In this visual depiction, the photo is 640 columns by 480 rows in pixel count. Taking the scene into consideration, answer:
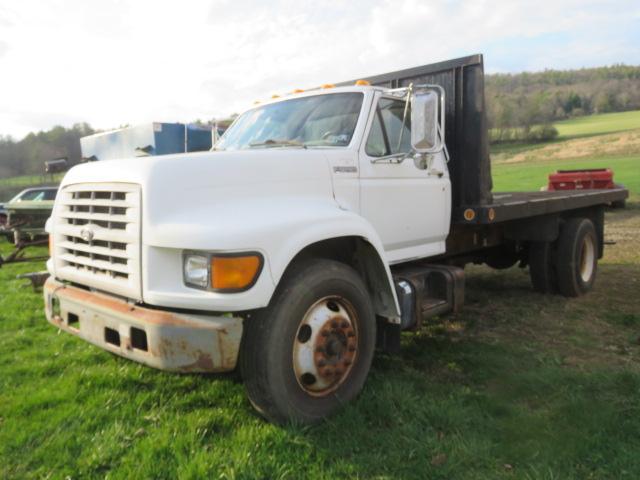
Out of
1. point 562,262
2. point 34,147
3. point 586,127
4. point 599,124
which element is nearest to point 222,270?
point 562,262

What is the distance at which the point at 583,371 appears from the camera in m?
4.07

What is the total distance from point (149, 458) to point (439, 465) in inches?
61.3

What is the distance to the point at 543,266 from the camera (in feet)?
21.1

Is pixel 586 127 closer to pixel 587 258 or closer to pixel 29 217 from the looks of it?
A: pixel 587 258

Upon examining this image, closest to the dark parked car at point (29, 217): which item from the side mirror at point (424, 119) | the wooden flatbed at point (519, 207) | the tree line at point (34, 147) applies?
the wooden flatbed at point (519, 207)

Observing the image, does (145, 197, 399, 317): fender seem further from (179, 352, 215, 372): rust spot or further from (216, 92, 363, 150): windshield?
(216, 92, 363, 150): windshield

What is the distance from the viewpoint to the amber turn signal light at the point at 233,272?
105 inches

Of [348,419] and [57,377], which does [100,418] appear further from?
[348,419]

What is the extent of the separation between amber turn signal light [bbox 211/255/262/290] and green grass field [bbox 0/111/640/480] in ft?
3.05

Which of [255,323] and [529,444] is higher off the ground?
[255,323]

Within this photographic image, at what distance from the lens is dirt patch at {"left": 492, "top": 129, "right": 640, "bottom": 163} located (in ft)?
140

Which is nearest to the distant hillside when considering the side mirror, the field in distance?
the field in distance

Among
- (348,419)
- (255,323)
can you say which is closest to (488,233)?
(348,419)

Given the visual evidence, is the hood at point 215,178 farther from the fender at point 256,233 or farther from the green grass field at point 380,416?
the green grass field at point 380,416
